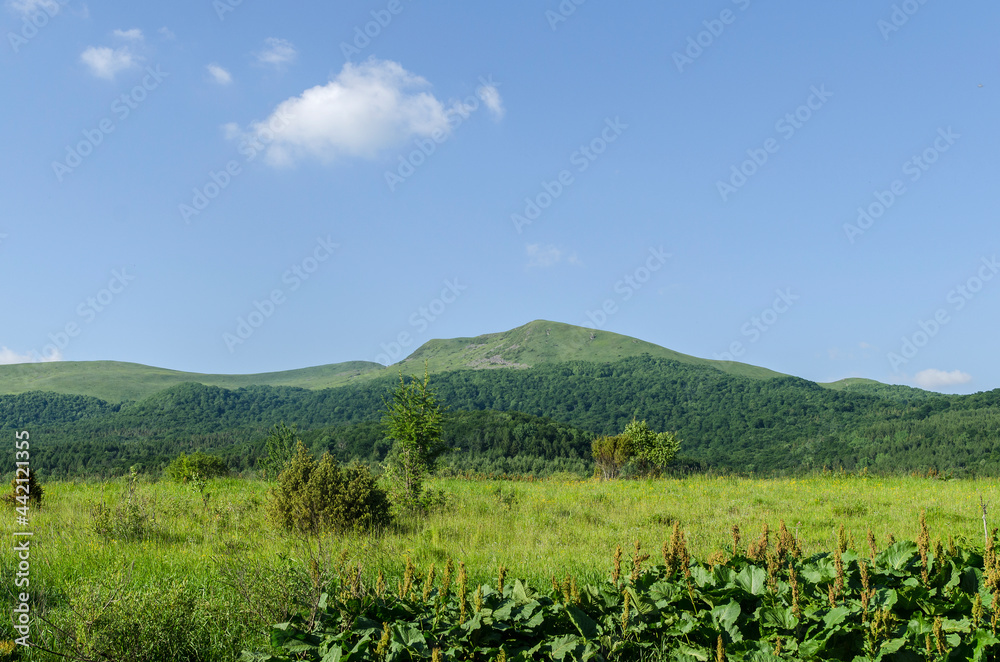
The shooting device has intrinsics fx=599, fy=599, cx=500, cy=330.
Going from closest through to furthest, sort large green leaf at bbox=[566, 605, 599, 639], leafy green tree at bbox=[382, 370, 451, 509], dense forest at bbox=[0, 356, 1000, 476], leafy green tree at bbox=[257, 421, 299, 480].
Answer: large green leaf at bbox=[566, 605, 599, 639] < leafy green tree at bbox=[382, 370, 451, 509] < leafy green tree at bbox=[257, 421, 299, 480] < dense forest at bbox=[0, 356, 1000, 476]

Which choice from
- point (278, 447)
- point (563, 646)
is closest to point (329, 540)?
point (563, 646)

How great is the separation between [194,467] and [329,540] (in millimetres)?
17423

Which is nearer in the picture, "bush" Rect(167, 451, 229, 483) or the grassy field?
the grassy field

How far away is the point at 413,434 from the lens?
1301cm

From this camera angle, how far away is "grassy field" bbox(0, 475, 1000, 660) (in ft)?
14.3

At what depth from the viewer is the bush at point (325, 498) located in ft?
30.4

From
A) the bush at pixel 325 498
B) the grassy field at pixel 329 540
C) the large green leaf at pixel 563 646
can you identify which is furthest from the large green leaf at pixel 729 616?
the bush at pixel 325 498

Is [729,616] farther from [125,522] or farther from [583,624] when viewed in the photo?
[125,522]

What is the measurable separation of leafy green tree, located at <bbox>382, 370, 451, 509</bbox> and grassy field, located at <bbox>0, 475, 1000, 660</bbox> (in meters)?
0.97

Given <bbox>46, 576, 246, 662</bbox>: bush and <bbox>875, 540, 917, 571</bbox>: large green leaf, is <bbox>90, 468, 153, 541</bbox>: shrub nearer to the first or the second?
<bbox>46, 576, 246, 662</bbox>: bush

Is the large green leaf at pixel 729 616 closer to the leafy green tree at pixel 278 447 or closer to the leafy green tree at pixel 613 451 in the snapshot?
the leafy green tree at pixel 278 447

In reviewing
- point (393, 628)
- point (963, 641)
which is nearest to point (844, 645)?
point (963, 641)

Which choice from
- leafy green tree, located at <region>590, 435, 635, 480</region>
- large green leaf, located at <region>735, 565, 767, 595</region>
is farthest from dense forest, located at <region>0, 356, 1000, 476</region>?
large green leaf, located at <region>735, 565, 767, 595</region>

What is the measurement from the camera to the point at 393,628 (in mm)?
3330
